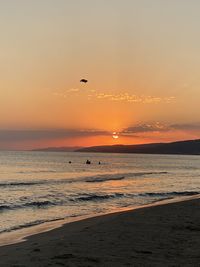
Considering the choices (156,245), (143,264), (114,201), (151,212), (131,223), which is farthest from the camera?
(114,201)

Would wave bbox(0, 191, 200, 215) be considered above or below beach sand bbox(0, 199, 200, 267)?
below

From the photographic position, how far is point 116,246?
10.9 meters

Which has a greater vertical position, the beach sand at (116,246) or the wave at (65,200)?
the beach sand at (116,246)

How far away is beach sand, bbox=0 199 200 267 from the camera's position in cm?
920

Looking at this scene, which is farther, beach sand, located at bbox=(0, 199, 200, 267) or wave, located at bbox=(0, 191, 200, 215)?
wave, located at bbox=(0, 191, 200, 215)

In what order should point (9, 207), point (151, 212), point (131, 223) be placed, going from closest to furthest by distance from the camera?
1. point (131, 223)
2. point (151, 212)
3. point (9, 207)

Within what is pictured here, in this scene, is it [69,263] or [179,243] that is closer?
[69,263]

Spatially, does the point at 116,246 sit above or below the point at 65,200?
above

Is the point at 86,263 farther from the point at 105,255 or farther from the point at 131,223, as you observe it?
the point at 131,223

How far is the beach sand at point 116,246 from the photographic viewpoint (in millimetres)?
9203

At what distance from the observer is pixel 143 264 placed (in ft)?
29.2

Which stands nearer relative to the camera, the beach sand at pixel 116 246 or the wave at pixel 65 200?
the beach sand at pixel 116 246

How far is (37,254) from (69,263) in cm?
151

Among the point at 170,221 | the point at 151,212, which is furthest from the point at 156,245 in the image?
the point at 151,212
